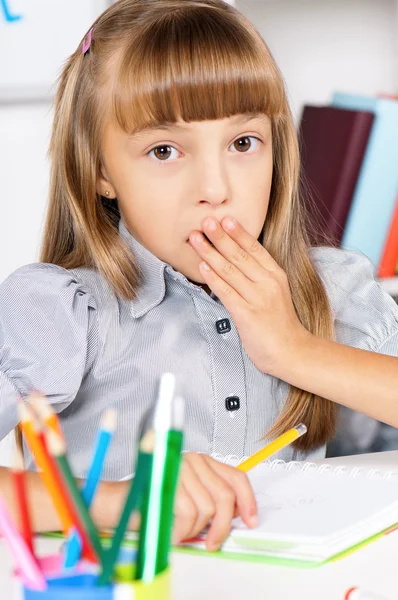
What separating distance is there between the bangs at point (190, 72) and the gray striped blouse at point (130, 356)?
17 cm

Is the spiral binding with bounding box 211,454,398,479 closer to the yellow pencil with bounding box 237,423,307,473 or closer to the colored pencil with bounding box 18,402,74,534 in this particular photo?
the yellow pencil with bounding box 237,423,307,473

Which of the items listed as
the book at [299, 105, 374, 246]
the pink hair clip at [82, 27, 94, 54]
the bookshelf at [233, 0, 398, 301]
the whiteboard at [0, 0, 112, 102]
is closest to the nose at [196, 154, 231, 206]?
the pink hair clip at [82, 27, 94, 54]

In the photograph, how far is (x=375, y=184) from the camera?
5.54 feet

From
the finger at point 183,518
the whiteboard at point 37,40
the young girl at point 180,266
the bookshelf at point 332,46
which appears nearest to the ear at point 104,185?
the young girl at point 180,266

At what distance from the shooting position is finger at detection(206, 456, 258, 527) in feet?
2.16

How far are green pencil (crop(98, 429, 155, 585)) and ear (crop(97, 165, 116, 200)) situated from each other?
689mm

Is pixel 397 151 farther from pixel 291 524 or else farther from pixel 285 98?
pixel 291 524

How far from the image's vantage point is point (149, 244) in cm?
100

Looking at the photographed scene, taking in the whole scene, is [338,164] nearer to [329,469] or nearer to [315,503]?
[329,469]

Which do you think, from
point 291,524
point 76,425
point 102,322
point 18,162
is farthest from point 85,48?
point 18,162

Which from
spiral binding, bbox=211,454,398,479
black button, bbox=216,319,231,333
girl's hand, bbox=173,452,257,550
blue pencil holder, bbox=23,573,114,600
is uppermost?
blue pencil holder, bbox=23,573,114,600

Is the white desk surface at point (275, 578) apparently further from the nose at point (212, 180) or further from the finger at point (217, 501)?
the nose at point (212, 180)

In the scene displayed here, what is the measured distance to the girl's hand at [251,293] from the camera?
37.3 inches

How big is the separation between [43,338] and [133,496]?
0.55m
